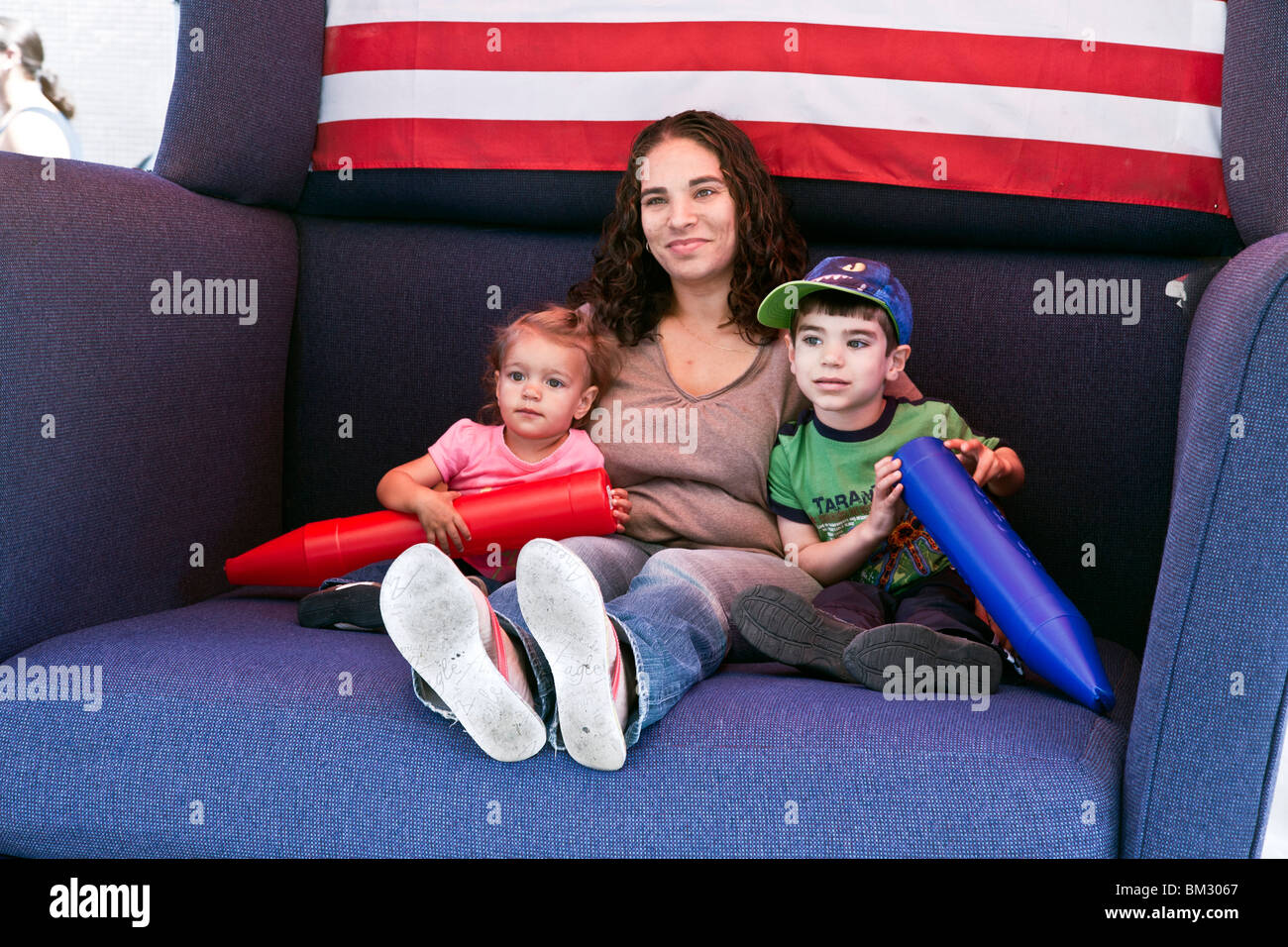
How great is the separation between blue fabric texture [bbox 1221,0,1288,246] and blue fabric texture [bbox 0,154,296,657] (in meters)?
1.45

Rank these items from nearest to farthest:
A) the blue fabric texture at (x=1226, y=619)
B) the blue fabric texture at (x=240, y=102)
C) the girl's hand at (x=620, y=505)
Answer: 1. the blue fabric texture at (x=1226, y=619)
2. the girl's hand at (x=620, y=505)
3. the blue fabric texture at (x=240, y=102)

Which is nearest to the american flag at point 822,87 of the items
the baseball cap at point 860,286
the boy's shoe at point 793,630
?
the baseball cap at point 860,286

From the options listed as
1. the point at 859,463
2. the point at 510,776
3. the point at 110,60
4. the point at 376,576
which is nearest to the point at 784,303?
the point at 859,463

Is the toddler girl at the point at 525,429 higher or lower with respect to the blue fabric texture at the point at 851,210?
lower

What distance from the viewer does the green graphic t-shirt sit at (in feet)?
4.84

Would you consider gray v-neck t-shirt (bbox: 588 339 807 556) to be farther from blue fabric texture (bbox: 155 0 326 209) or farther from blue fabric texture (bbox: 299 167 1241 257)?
blue fabric texture (bbox: 155 0 326 209)

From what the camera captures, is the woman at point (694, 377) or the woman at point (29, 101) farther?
the woman at point (29, 101)

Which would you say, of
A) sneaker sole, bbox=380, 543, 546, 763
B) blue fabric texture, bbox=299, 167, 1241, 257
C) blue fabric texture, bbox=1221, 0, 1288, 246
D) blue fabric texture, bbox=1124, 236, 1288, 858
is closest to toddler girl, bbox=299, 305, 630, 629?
blue fabric texture, bbox=299, 167, 1241, 257

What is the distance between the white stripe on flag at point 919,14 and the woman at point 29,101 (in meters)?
0.97

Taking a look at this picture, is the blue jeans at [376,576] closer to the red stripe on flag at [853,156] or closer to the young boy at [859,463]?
the young boy at [859,463]

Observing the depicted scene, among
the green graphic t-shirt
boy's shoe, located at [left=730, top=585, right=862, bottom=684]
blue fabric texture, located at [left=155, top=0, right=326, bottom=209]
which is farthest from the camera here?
blue fabric texture, located at [left=155, top=0, right=326, bottom=209]

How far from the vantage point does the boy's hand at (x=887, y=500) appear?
137 centimetres
